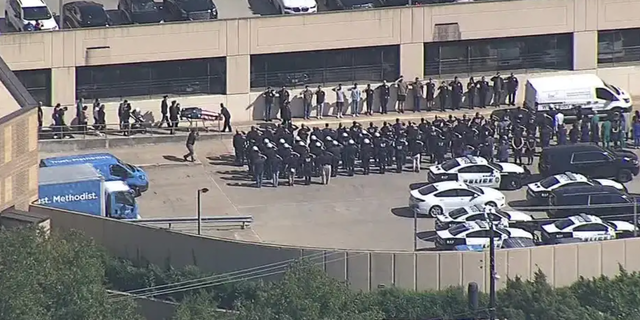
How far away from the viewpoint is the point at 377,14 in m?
69.2

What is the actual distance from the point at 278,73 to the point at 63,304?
72.0ft

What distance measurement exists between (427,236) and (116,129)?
42.1 ft

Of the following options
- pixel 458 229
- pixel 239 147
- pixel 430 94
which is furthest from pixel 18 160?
pixel 430 94

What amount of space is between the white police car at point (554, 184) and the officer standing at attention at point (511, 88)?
961 cm

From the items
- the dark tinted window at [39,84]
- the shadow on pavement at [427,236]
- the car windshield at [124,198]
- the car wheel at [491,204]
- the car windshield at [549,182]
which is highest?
the dark tinted window at [39,84]

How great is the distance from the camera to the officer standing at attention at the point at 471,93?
228 feet

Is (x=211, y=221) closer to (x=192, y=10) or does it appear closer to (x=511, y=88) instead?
(x=192, y=10)

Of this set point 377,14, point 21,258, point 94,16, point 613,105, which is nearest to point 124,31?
point 94,16

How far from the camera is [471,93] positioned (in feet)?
228

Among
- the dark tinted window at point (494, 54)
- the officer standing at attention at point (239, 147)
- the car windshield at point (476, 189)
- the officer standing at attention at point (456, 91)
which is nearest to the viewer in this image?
the car windshield at point (476, 189)

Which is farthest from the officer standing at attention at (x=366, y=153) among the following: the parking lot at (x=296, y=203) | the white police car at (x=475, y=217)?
the white police car at (x=475, y=217)

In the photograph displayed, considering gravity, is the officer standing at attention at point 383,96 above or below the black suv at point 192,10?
below

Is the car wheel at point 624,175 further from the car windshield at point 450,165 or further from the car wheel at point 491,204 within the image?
the car wheel at point 491,204

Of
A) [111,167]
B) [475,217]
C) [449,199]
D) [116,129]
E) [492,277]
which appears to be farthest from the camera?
[116,129]
